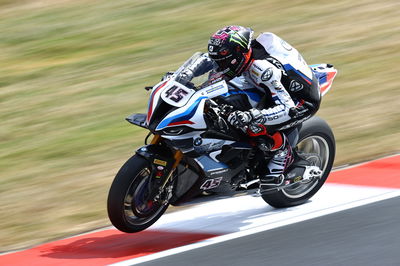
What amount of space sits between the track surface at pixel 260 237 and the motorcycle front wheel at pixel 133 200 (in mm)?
205

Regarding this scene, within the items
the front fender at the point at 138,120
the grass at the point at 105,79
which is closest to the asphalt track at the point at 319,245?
the front fender at the point at 138,120

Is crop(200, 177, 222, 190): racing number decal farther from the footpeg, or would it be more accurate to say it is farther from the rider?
the footpeg

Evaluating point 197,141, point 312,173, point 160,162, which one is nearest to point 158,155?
point 160,162

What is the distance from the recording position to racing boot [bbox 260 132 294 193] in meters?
6.95

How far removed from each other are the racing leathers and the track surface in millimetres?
485

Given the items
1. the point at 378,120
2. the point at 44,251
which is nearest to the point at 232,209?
the point at 44,251

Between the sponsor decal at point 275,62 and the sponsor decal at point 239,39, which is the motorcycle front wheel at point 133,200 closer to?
the sponsor decal at point 239,39

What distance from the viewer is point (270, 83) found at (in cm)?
667

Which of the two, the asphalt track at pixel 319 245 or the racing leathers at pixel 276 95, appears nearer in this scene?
the asphalt track at pixel 319 245

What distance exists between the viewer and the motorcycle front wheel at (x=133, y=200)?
6.25 meters

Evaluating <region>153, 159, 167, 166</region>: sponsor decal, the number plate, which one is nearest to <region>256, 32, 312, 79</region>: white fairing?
the number plate

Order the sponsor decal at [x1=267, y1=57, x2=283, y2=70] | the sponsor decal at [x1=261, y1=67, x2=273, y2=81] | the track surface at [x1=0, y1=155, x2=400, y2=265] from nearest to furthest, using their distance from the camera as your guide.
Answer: the track surface at [x1=0, y1=155, x2=400, y2=265] → the sponsor decal at [x1=261, y1=67, x2=273, y2=81] → the sponsor decal at [x1=267, y1=57, x2=283, y2=70]

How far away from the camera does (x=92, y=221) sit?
23.7 ft

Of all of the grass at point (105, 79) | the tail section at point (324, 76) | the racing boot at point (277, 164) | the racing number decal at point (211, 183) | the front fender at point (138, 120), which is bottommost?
the grass at point (105, 79)
